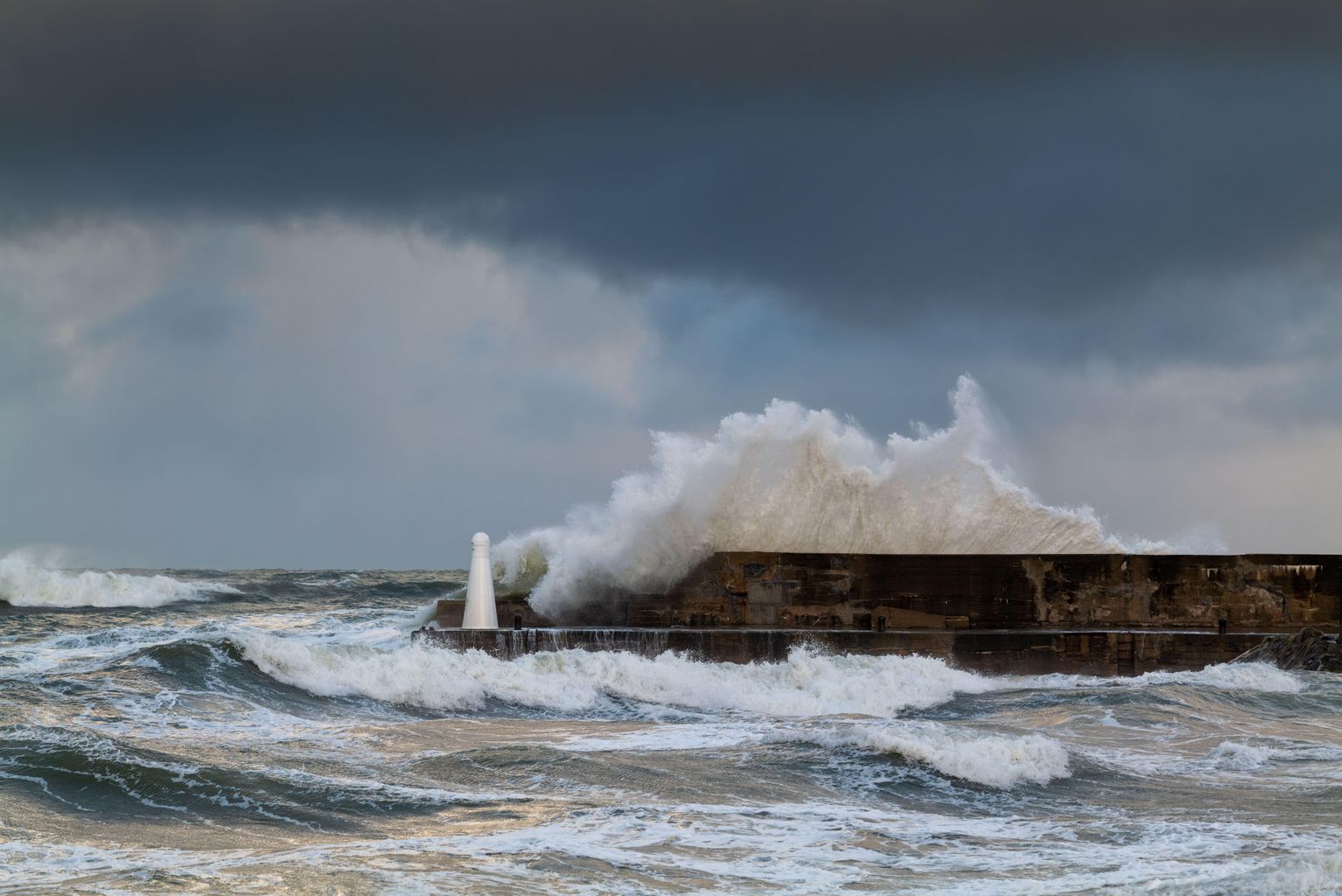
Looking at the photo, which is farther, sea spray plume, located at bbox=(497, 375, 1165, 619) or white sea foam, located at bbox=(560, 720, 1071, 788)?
sea spray plume, located at bbox=(497, 375, 1165, 619)

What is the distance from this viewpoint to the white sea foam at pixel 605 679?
11812mm

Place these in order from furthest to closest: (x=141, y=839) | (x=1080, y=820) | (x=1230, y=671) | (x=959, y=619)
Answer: (x=959, y=619)
(x=1230, y=671)
(x=1080, y=820)
(x=141, y=839)

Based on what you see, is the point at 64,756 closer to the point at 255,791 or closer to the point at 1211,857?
the point at 255,791

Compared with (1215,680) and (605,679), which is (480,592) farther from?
(1215,680)

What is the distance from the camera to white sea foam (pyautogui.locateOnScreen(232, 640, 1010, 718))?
1181 centimetres

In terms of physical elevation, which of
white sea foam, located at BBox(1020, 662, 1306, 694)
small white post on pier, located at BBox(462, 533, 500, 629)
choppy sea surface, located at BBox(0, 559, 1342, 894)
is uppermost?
small white post on pier, located at BBox(462, 533, 500, 629)

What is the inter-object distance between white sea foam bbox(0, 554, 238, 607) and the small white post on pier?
2048 centimetres

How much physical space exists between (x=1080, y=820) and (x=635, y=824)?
2.28m

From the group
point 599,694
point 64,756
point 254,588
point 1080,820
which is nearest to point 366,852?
point 64,756

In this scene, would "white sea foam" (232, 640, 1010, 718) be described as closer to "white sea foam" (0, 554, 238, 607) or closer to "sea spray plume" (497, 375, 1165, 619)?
"sea spray plume" (497, 375, 1165, 619)

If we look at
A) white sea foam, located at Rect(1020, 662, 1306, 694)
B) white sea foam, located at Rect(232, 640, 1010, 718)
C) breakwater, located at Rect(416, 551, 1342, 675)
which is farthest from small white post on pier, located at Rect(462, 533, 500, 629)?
white sea foam, located at Rect(1020, 662, 1306, 694)

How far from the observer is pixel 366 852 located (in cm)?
595

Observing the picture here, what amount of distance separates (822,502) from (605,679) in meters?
5.16

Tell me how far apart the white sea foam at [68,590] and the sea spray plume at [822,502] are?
17.9 metres
